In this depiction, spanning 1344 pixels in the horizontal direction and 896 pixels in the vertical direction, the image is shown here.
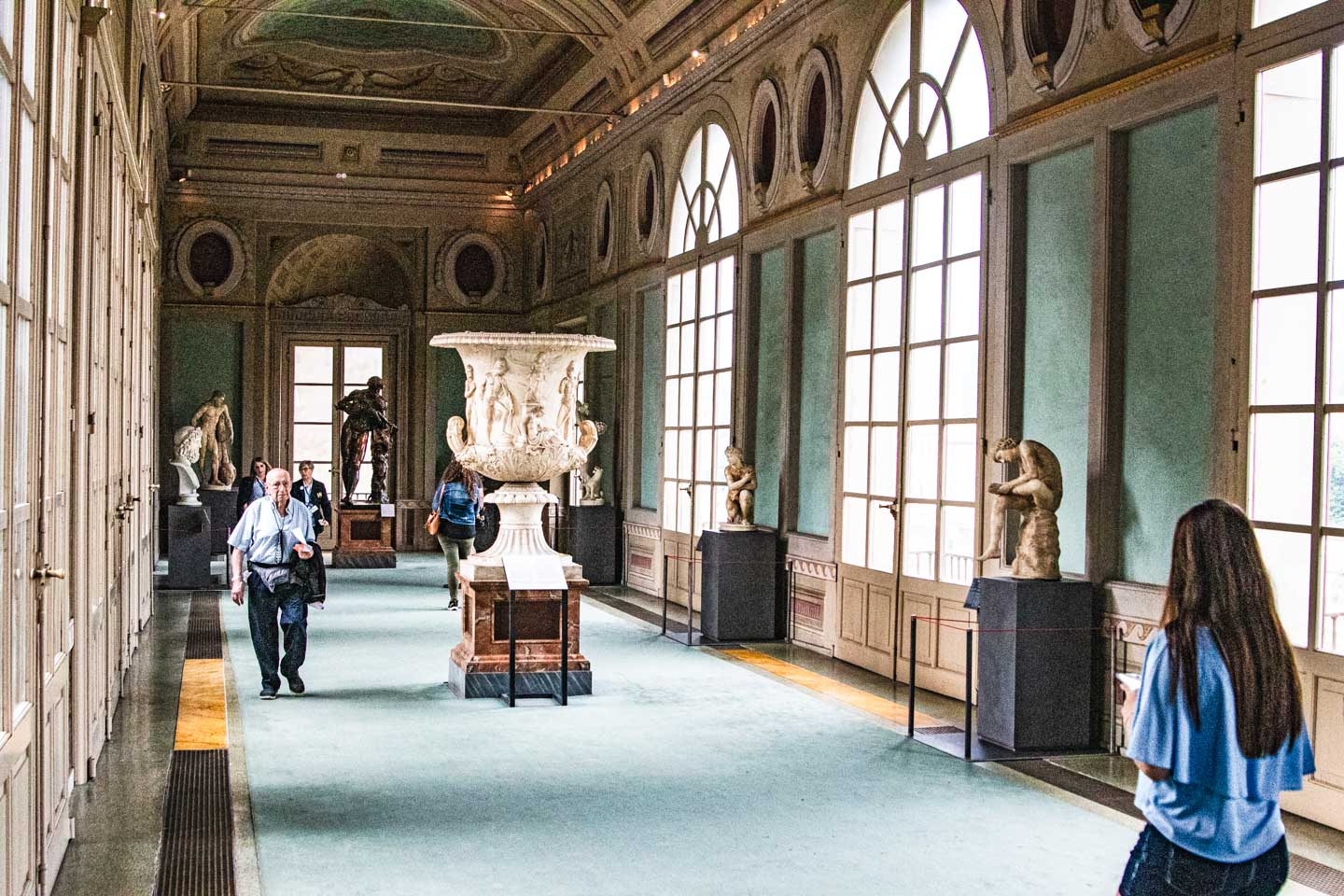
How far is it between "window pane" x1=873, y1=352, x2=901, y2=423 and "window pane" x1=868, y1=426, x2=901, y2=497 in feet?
0.29

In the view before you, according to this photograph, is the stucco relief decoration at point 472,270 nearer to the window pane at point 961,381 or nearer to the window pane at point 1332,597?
the window pane at point 961,381

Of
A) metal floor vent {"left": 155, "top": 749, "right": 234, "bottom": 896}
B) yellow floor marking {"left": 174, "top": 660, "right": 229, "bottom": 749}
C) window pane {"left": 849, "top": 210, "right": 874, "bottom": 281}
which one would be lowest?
yellow floor marking {"left": 174, "top": 660, "right": 229, "bottom": 749}

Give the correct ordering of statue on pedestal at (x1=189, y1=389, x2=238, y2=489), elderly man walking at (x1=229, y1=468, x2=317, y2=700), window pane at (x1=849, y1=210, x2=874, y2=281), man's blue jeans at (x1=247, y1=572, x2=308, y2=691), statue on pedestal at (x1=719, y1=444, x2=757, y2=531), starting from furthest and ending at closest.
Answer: statue on pedestal at (x1=189, y1=389, x2=238, y2=489) → statue on pedestal at (x1=719, y1=444, x2=757, y2=531) → window pane at (x1=849, y1=210, x2=874, y2=281) → man's blue jeans at (x1=247, y1=572, x2=308, y2=691) → elderly man walking at (x1=229, y1=468, x2=317, y2=700)

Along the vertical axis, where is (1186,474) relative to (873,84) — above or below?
below

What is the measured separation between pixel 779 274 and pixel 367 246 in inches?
419

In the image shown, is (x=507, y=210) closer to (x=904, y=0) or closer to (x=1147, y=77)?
(x=904, y=0)

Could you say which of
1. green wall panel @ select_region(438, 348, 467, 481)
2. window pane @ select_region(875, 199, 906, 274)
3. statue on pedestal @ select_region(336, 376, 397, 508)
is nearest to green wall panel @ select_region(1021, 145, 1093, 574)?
window pane @ select_region(875, 199, 906, 274)

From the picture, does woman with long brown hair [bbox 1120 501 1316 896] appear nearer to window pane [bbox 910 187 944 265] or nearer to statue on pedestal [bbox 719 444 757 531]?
window pane [bbox 910 187 944 265]

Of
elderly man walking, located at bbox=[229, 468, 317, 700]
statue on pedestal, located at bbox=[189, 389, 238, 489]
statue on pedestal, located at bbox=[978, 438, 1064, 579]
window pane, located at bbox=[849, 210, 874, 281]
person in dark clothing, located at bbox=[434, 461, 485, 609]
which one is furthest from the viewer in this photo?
statue on pedestal, located at bbox=[189, 389, 238, 489]

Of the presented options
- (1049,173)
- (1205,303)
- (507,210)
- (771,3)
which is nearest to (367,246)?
(507,210)

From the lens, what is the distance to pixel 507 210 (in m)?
20.5

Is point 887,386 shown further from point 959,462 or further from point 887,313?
point 959,462

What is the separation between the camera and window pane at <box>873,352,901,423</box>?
952cm

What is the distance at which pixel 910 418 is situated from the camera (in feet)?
30.5
